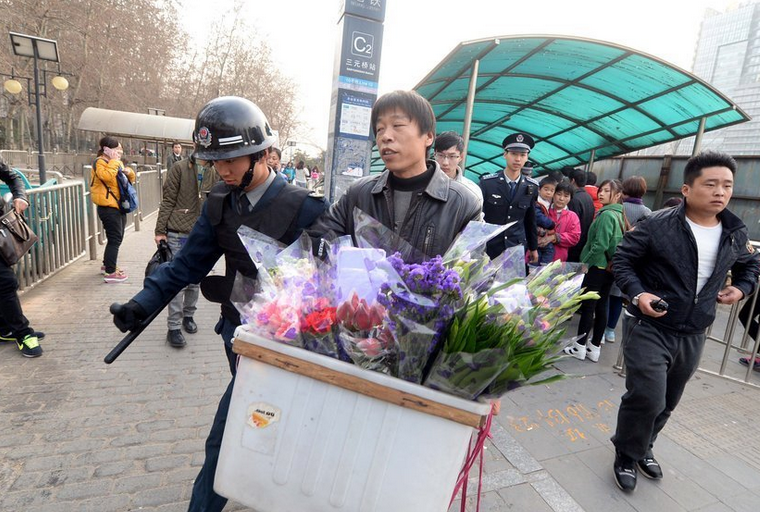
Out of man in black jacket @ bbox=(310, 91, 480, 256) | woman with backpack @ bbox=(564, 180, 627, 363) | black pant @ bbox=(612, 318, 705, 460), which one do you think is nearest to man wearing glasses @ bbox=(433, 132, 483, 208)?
woman with backpack @ bbox=(564, 180, 627, 363)

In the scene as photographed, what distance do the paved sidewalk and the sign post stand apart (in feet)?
8.62

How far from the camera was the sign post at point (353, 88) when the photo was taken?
515 cm

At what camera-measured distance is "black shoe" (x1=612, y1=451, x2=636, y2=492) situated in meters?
2.77

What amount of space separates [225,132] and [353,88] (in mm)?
3658

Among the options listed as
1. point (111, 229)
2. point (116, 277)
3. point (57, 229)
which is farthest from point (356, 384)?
point (57, 229)

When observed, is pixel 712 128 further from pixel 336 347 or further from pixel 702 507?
pixel 336 347

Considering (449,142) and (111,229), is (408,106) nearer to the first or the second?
(449,142)

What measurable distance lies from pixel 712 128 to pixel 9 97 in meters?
32.7

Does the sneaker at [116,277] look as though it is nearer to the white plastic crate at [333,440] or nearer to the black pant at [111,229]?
the black pant at [111,229]

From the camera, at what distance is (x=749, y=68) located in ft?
169

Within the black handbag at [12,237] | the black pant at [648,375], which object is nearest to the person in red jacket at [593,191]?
the black pant at [648,375]

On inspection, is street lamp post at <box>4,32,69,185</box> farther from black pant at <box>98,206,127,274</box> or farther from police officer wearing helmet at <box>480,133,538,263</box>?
police officer wearing helmet at <box>480,133,538,263</box>

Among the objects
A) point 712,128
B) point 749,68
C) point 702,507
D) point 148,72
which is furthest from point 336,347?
point 749,68

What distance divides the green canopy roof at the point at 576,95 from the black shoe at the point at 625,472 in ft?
17.1
